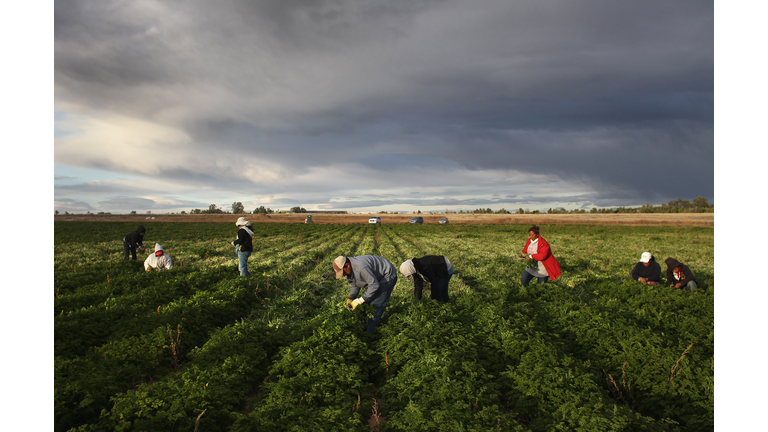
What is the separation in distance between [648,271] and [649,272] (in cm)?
4

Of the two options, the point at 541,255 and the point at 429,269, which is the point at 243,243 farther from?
the point at 541,255

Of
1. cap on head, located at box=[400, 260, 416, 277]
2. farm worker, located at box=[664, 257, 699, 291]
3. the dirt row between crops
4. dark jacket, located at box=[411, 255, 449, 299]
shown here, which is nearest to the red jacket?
dark jacket, located at box=[411, 255, 449, 299]

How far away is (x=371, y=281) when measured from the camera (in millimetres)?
6664

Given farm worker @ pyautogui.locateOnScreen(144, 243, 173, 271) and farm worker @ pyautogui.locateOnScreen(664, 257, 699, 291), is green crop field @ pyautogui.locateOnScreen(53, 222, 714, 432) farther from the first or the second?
farm worker @ pyautogui.locateOnScreen(144, 243, 173, 271)

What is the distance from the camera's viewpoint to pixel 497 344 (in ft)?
19.9

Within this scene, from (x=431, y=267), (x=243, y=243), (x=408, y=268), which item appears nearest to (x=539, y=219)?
(x=243, y=243)

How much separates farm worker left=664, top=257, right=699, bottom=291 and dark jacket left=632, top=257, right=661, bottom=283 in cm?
31

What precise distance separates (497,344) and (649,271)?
805cm

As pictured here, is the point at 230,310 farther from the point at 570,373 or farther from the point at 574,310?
the point at 574,310

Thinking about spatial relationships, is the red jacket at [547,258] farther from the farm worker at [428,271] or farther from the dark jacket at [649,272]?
the dark jacket at [649,272]

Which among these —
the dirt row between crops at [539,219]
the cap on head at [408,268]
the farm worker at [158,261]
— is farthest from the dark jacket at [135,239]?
the dirt row between crops at [539,219]

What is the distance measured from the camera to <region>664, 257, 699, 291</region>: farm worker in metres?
9.98

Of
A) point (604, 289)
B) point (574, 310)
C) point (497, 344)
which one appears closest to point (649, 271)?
→ point (604, 289)

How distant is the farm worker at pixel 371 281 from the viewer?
21.9ft
